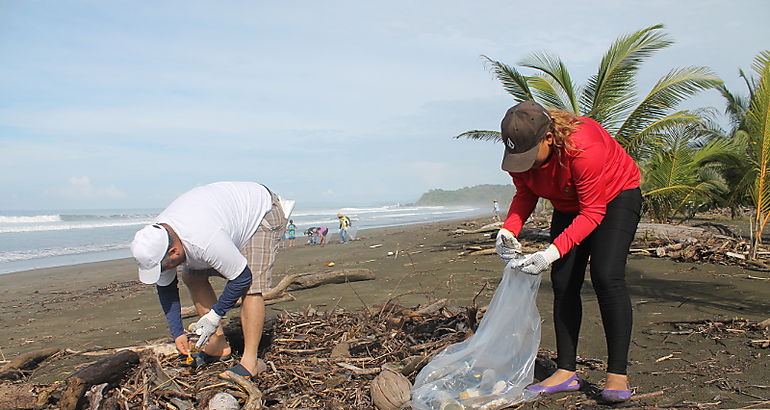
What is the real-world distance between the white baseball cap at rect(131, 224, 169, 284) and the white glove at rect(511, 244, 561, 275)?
2.11 meters

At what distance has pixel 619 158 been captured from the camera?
2.80 m

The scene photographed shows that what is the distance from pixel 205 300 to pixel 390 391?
1702 millimetres

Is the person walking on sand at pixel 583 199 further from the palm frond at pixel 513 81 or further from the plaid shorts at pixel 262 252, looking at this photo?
the palm frond at pixel 513 81

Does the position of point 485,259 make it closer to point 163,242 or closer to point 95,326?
point 95,326

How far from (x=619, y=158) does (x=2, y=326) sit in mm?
7818

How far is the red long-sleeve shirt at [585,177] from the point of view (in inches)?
104

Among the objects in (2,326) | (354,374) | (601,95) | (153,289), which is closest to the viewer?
(354,374)

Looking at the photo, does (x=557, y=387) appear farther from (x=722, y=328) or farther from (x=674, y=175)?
(x=674, y=175)

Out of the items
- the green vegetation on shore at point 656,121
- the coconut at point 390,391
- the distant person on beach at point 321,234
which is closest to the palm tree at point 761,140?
the green vegetation on shore at point 656,121

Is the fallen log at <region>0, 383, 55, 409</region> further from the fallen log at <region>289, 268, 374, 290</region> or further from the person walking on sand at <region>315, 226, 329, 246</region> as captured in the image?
the person walking on sand at <region>315, 226, 329, 246</region>

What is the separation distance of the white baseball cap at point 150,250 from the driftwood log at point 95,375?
67cm

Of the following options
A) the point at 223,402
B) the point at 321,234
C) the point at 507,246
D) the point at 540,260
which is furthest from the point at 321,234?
the point at 540,260

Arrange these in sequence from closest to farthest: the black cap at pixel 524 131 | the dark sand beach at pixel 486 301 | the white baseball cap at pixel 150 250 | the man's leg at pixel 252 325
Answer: the black cap at pixel 524 131
the white baseball cap at pixel 150 250
the dark sand beach at pixel 486 301
the man's leg at pixel 252 325

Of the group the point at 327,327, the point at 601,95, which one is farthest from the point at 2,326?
the point at 601,95
